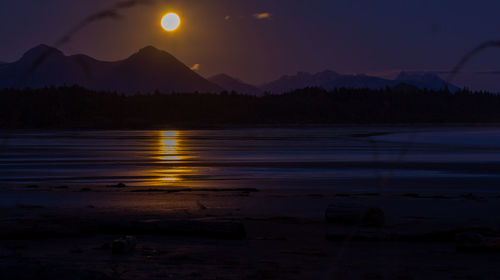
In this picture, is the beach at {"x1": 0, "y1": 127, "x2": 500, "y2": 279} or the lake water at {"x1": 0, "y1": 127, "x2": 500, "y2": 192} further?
the lake water at {"x1": 0, "y1": 127, "x2": 500, "y2": 192}

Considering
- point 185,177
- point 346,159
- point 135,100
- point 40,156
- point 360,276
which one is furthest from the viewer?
point 135,100

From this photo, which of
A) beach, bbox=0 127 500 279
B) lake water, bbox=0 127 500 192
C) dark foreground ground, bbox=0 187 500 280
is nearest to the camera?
dark foreground ground, bbox=0 187 500 280

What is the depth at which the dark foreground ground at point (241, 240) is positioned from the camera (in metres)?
8.83

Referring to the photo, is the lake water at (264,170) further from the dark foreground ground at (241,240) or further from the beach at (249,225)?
the dark foreground ground at (241,240)

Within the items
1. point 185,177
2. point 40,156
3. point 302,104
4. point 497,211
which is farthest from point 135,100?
point 497,211

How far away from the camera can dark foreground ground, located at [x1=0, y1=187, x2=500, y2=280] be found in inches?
348

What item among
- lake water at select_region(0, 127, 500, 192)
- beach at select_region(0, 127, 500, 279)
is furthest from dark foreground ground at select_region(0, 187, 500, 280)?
lake water at select_region(0, 127, 500, 192)

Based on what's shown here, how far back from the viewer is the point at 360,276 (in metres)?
8.62

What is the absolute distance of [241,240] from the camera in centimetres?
1099

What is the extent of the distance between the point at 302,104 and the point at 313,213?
452 ft

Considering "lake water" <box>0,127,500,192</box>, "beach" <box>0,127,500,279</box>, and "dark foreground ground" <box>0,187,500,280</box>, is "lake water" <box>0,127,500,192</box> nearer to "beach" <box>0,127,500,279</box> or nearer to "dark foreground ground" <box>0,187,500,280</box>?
"beach" <box>0,127,500,279</box>

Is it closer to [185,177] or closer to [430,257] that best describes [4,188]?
[185,177]

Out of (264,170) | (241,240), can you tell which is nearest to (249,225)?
(241,240)

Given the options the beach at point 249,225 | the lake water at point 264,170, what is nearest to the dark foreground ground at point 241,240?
the beach at point 249,225
